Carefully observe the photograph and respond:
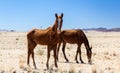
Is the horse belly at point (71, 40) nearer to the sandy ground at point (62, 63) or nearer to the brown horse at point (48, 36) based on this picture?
the sandy ground at point (62, 63)

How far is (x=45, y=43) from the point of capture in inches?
600

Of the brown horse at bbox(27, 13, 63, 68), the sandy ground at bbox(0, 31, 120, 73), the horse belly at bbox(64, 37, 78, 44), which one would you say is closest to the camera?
the sandy ground at bbox(0, 31, 120, 73)

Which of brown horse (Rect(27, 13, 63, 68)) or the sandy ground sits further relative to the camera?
brown horse (Rect(27, 13, 63, 68))

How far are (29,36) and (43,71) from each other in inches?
97.9

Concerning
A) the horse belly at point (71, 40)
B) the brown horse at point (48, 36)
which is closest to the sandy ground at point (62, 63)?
the brown horse at point (48, 36)

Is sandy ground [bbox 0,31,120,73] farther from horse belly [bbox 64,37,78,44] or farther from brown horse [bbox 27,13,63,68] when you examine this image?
horse belly [bbox 64,37,78,44]

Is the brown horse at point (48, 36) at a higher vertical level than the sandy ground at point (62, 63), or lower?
higher

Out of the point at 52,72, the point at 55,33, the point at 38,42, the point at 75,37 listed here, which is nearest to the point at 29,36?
the point at 38,42

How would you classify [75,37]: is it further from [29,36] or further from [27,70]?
[27,70]

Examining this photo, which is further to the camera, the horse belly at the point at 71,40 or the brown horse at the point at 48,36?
the horse belly at the point at 71,40

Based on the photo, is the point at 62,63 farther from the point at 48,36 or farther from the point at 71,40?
the point at 48,36

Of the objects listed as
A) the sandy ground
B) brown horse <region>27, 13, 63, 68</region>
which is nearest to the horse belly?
the sandy ground

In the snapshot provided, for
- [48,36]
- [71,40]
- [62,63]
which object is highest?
[48,36]

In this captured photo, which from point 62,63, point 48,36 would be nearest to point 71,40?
point 62,63
